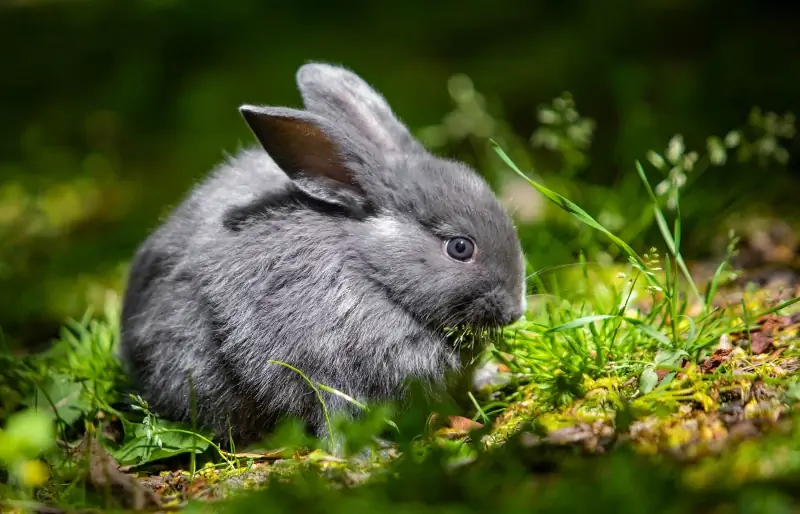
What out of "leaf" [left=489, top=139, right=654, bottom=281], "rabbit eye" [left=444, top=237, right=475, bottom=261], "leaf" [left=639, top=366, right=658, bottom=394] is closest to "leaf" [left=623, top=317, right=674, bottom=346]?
"leaf" [left=639, top=366, right=658, bottom=394]

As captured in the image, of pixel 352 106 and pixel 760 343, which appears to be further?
pixel 352 106

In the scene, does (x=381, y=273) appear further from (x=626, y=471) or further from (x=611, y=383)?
(x=626, y=471)

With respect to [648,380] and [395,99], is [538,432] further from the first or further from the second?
[395,99]

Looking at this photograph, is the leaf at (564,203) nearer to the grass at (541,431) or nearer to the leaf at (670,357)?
the grass at (541,431)

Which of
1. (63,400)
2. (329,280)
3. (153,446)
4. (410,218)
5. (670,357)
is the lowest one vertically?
(63,400)

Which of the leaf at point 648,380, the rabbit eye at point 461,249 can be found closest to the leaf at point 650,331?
the leaf at point 648,380

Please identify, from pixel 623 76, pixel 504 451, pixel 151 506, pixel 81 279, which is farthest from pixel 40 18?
pixel 504 451

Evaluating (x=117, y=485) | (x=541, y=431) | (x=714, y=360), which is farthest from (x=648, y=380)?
(x=117, y=485)
